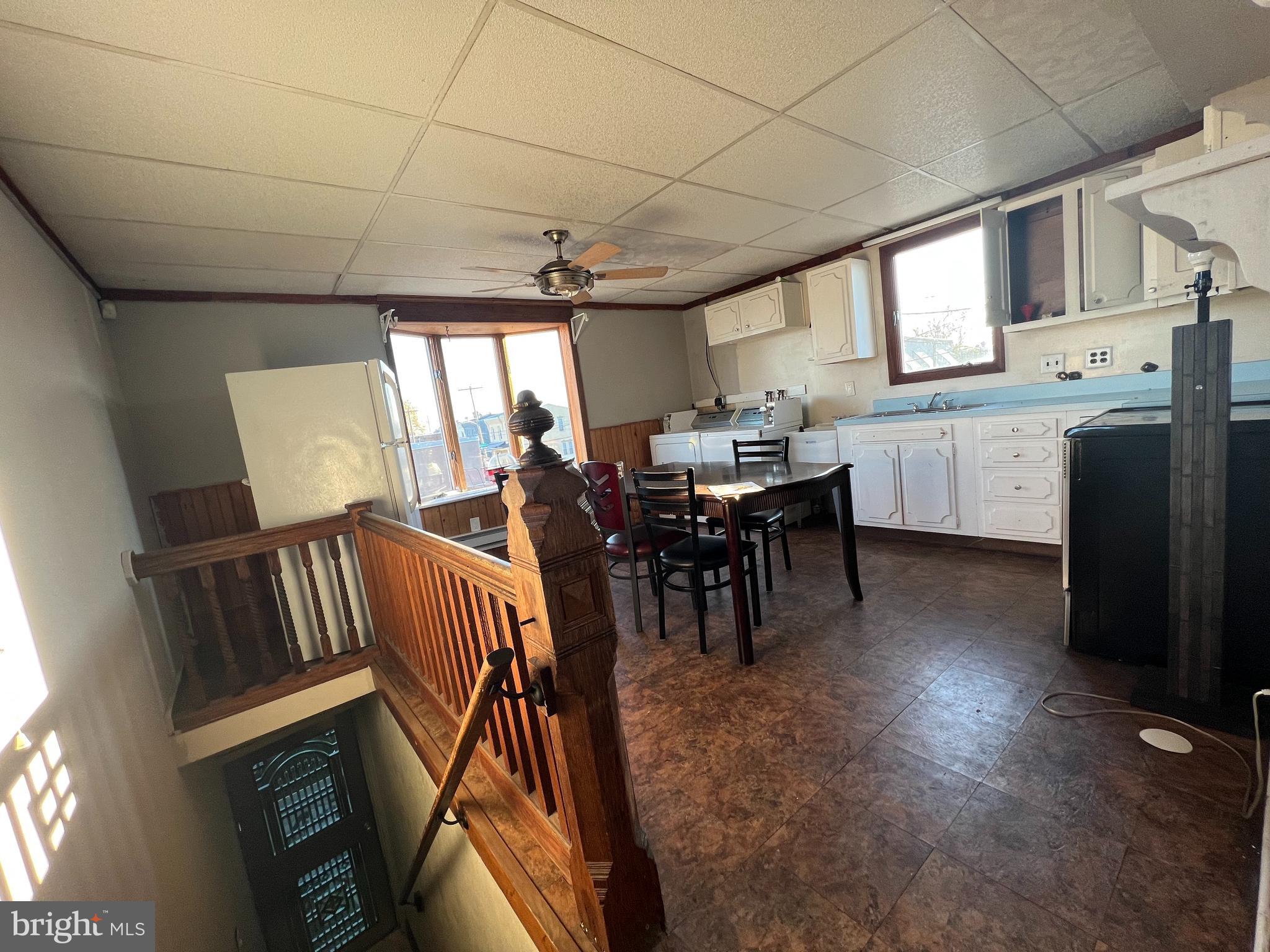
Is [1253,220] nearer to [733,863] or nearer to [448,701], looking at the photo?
[733,863]

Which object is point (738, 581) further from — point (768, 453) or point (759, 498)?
point (768, 453)

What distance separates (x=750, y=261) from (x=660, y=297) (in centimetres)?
126

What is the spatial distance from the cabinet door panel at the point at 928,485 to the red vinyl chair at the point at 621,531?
198 cm

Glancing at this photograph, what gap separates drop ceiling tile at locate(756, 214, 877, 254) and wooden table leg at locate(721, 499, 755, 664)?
228 cm

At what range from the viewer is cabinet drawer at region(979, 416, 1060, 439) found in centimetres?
313

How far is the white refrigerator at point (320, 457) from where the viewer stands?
2561 millimetres

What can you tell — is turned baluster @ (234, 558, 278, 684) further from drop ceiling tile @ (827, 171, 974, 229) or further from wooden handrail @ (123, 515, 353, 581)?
drop ceiling tile @ (827, 171, 974, 229)

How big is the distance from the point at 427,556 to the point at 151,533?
8.42 feet

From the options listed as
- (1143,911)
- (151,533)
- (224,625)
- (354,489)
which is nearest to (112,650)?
(224,625)

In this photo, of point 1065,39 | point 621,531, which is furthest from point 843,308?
point 621,531

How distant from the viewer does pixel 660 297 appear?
5449 millimetres

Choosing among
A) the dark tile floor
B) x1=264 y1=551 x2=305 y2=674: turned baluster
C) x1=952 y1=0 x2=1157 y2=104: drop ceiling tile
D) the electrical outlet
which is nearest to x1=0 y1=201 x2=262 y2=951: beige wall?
x1=264 y1=551 x2=305 y2=674: turned baluster

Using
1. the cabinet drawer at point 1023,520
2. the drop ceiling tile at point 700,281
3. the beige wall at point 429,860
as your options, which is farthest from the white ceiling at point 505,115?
the beige wall at point 429,860

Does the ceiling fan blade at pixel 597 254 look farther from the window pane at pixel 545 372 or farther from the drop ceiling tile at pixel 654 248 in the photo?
the window pane at pixel 545 372
